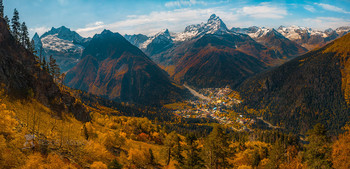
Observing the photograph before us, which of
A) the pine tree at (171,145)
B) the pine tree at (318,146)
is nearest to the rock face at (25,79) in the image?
the pine tree at (171,145)

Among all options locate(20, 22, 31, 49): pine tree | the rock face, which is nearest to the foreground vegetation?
the rock face

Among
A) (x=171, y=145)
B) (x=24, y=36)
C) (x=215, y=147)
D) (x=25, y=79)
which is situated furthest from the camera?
(x=24, y=36)

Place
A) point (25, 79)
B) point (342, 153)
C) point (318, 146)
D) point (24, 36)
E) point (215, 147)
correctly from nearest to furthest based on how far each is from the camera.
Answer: point (342, 153) → point (215, 147) → point (318, 146) → point (25, 79) → point (24, 36)

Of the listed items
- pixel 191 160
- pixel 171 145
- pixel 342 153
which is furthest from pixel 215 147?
pixel 342 153

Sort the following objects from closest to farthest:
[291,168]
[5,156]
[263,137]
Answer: [5,156] → [291,168] → [263,137]

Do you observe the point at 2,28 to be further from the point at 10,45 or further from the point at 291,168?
the point at 291,168

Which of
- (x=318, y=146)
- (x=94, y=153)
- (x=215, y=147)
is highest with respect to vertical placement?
(x=94, y=153)

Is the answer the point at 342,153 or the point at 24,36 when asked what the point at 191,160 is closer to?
the point at 342,153

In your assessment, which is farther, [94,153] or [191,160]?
[191,160]

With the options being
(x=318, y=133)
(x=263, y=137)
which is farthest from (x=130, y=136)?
(x=263, y=137)

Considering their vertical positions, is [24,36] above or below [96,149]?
above
